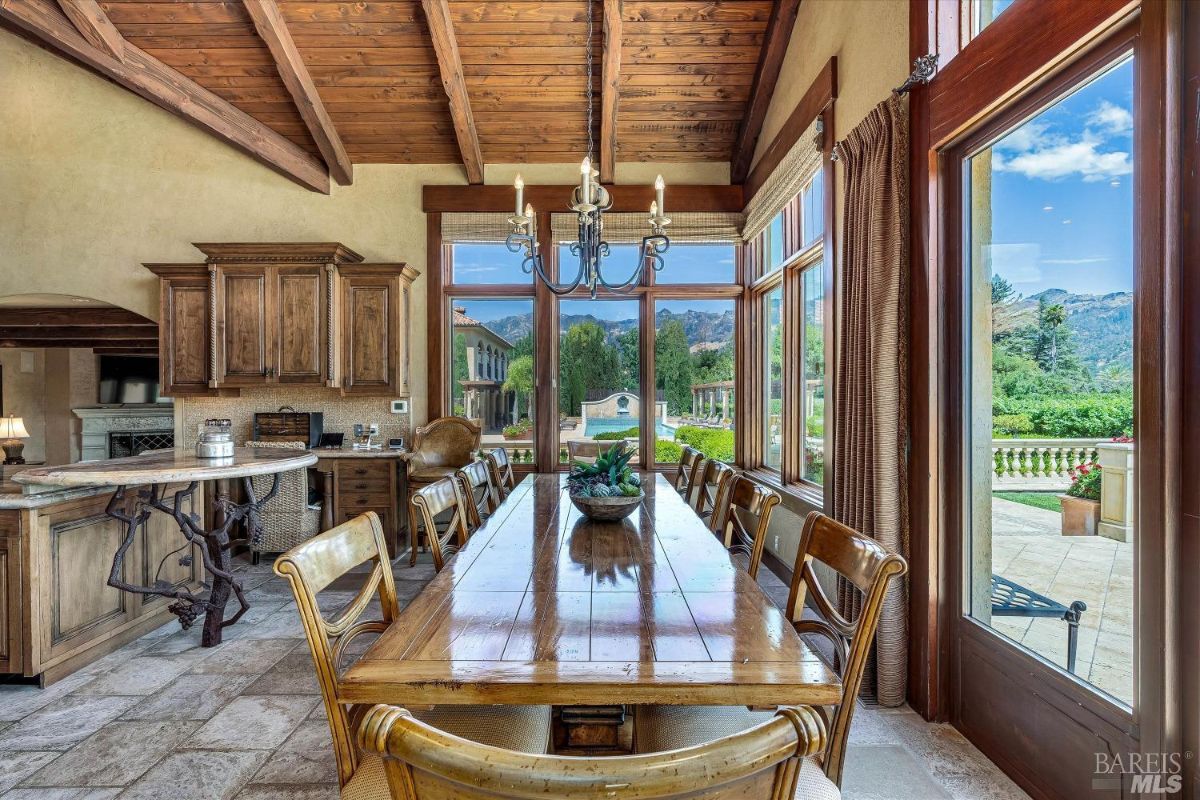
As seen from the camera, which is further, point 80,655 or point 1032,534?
point 80,655

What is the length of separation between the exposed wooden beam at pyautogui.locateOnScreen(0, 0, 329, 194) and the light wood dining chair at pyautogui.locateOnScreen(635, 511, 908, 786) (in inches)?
186

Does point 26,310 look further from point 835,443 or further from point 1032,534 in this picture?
point 1032,534

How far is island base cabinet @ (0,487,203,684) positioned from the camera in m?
2.36

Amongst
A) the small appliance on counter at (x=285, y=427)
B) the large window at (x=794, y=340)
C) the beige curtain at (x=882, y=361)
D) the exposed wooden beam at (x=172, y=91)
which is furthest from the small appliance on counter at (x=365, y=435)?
the beige curtain at (x=882, y=361)

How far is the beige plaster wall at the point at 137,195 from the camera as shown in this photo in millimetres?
4734

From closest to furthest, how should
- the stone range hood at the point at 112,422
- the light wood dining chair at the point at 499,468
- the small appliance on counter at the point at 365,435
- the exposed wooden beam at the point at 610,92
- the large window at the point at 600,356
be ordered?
the light wood dining chair at the point at 499,468 < the exposed wooden beam at the point at 610,92 < the small appliance on counter at the point at 365,435 < the large window at the point at 600,356 < the stone range hood at the point at 112,422

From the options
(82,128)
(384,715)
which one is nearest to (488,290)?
(82,128)

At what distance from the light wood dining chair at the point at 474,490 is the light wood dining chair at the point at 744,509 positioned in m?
1.02

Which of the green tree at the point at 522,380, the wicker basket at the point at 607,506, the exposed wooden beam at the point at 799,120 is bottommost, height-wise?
the wicker basket at the point at 607,506

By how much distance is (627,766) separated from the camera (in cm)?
58

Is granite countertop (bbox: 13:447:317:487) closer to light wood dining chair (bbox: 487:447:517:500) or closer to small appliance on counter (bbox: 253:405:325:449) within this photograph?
light wood dining chair (bbox: 487:447:517:500)

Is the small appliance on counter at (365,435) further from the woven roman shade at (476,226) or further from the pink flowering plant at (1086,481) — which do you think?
the pink flowering plant at (1086,481)

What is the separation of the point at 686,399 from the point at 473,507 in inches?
119

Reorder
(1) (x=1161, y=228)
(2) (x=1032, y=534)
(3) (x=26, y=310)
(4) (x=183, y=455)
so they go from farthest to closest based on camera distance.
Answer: (3) (x=26, y=310) < (4) (x=183, y=455) < (2) (x=1032, y=534) < (1) (x=1161, y=228)
